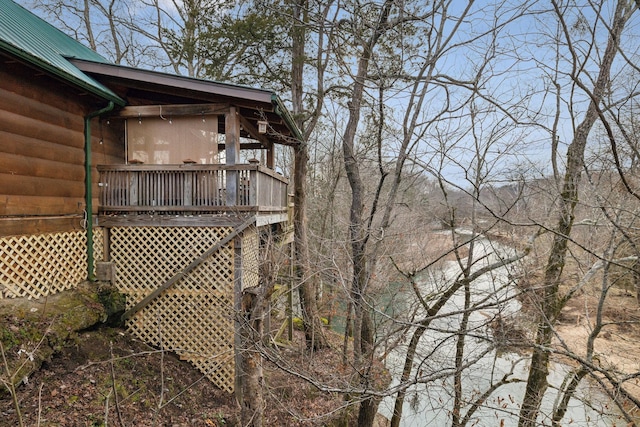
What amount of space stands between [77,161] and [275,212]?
3957 millimetres

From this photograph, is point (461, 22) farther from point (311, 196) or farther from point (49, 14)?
point (49, 14)

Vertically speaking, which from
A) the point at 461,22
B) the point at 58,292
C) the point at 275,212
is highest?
the point at 461,22

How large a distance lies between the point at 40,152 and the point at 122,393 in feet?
12.2

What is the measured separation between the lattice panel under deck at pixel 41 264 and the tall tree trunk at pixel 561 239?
675 centimetres

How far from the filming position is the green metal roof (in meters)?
4.33

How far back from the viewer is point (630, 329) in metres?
11.9

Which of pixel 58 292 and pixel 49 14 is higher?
pixel 49 14

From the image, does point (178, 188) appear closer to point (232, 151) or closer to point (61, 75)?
point (232, 151)

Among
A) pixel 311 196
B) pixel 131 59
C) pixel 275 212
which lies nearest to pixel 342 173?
pixel 311 196

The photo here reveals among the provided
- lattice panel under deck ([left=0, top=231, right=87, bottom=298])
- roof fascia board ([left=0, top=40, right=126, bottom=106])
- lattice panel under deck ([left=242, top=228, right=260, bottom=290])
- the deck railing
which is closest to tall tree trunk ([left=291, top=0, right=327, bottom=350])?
lattice panel under deck ([left=242, top=228, right=260, bottom=290])

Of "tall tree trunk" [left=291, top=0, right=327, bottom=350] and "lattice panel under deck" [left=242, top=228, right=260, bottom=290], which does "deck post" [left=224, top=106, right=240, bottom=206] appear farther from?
"tall tree trunk" [left=291, top=0, right=327, bottom=350]

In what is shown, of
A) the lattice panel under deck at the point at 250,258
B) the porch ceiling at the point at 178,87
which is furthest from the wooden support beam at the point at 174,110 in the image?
the lattice panel under deck at the point at 250,258

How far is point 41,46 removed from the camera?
17.4ft

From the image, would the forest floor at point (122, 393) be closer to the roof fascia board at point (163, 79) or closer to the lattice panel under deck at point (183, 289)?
the lattice panel under deck at point (183, 289)
